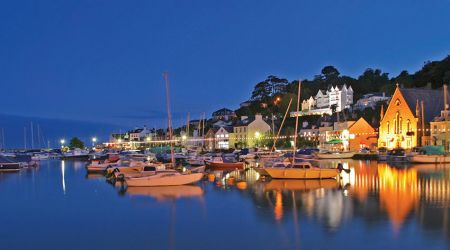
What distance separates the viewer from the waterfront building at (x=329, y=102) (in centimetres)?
13888

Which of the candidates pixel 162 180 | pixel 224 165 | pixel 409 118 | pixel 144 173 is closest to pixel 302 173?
pixel 162 180

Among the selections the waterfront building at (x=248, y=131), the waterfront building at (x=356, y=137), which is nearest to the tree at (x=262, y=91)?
the waterfront building at (x=248, y=131)

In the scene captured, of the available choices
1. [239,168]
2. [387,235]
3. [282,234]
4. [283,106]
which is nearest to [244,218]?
[282,234]

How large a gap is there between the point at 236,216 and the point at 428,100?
67091 millimetres

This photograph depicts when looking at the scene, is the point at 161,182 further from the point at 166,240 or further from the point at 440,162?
the point at 440,162

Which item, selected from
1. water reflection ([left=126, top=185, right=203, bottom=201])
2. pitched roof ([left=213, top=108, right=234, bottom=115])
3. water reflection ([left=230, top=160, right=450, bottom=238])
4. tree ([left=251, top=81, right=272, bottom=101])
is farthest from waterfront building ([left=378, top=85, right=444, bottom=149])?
pitched roof ([left=213, top=108, right=234, bottom=115])

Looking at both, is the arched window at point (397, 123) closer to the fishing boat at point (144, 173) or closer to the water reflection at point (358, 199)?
the water reflection at point (358, 199)

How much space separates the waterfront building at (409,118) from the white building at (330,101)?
5394 centimetres

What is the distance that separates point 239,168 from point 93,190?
20647mm

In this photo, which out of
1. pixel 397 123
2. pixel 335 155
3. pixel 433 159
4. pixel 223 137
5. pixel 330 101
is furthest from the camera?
pixel 330 101

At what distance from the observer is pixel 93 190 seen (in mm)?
33281

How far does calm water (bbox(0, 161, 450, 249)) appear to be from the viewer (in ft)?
54.4

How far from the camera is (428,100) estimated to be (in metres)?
79.5

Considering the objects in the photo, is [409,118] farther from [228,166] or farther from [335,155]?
[228,166]
